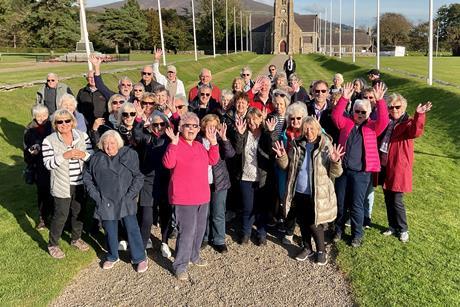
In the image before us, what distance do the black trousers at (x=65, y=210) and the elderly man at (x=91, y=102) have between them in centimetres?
245

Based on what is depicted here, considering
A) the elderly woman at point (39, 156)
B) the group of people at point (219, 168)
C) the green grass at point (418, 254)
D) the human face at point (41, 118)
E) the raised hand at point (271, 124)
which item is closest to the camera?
the green grass at point (418, 254)

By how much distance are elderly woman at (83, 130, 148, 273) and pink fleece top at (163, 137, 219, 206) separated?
535mm

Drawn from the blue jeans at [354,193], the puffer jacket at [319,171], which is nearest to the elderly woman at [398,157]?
the blue jeans at [354,193]

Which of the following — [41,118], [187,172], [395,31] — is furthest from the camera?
[395,31]

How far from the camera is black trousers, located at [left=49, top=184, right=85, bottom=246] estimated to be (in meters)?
5.46

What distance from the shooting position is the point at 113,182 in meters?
4.94

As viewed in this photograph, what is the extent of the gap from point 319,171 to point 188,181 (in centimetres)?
153

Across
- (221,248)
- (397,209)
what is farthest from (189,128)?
(397,209)

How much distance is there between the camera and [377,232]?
6109 millimetres

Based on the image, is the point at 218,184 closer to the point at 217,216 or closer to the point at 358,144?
the point at 217,216

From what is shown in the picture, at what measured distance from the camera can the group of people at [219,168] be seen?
4.95 m

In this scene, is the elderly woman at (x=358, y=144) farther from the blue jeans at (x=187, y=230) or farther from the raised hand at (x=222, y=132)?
the blue jeans at (x=187, y=230)

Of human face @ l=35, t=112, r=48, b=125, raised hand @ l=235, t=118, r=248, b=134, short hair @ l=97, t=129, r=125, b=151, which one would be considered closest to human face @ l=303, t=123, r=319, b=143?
raised hand @ l=235, t=118, r=248, b=134

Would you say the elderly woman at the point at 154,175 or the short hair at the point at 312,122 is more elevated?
the short hair at the point at 312,122
